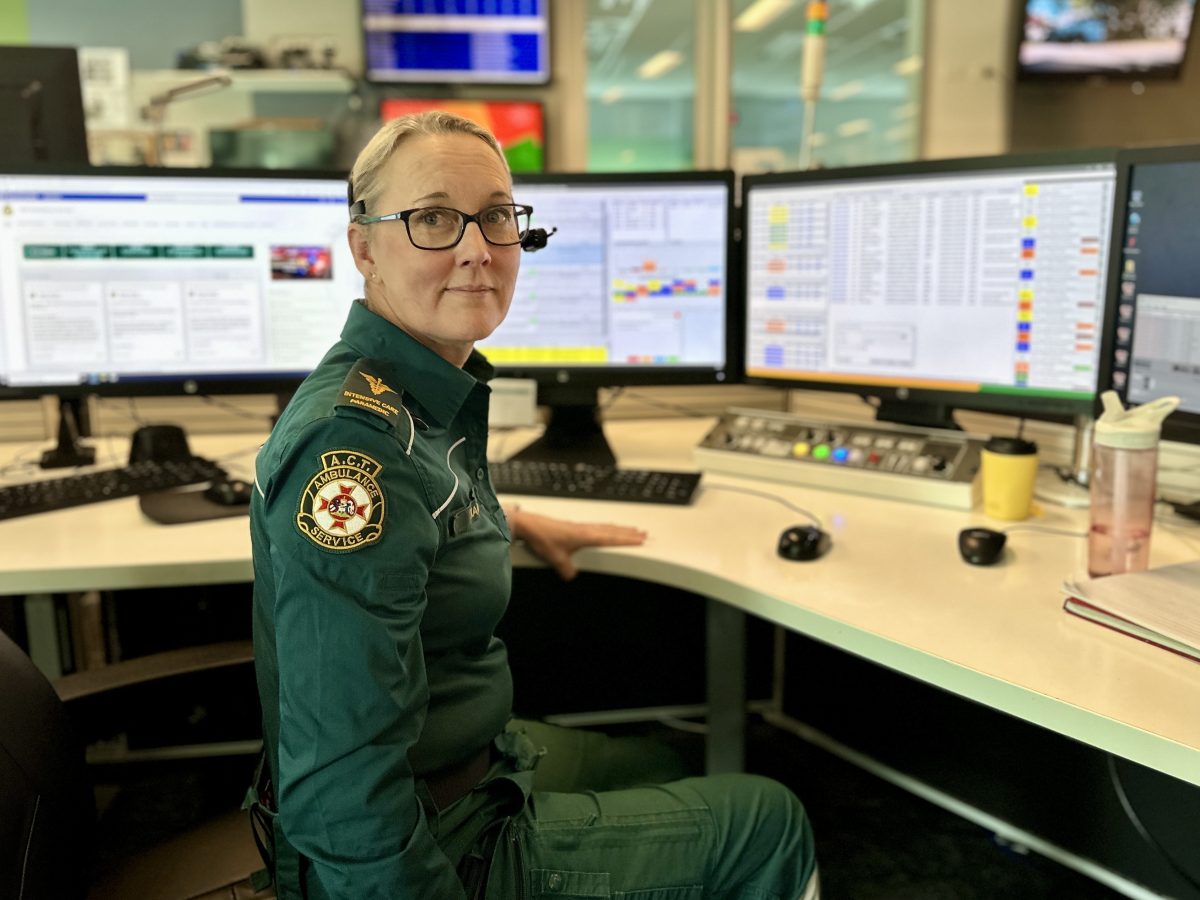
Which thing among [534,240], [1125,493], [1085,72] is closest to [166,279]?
[534,240]

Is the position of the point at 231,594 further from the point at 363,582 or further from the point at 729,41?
the point at 729,41

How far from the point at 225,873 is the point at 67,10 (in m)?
4.22

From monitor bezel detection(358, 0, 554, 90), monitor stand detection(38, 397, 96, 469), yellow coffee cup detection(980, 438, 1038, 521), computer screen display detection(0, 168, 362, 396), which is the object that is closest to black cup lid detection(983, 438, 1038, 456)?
yellow coffee cup detection(980, 438, 1038, 521)

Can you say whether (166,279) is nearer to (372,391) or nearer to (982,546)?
(372,391)

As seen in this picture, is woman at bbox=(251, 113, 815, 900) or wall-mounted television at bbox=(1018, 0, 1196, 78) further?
wall-mounted television at bbox=(1018, 0, 1196, 78)

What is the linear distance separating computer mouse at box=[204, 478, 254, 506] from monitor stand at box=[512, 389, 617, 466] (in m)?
0.45

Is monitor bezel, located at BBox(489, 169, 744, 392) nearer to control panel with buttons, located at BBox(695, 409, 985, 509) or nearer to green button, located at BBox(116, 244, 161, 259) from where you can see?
control panel with buttons, located at BBox(695, 409, 985, 509)

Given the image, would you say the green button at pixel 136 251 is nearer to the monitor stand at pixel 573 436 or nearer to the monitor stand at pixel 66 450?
the monitor stand at pixel 66 450

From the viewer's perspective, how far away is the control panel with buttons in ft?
5.01

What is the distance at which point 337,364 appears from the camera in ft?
3.09

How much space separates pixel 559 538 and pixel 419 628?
497 millimetres

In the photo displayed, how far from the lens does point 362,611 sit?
2.59 feet

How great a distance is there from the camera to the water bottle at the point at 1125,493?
1.18 meters

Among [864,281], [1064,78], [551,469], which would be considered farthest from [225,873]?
[1064,78]
